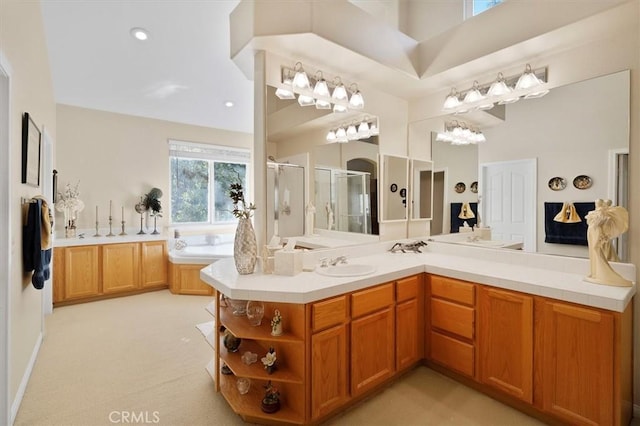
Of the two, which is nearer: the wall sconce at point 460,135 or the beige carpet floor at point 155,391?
the beige carpet floor at point 155,391

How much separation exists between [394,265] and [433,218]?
113 cm

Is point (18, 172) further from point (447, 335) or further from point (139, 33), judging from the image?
point (447, 335)

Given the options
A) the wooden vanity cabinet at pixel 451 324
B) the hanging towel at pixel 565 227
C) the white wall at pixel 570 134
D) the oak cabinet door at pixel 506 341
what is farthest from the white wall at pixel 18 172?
the hanging towel at pixel 565 227

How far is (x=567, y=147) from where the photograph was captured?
2.29 meters

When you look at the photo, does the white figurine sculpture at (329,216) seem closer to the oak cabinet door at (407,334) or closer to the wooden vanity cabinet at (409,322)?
the wooden vanity cabinet at (409,322)

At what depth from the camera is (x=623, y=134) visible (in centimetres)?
204

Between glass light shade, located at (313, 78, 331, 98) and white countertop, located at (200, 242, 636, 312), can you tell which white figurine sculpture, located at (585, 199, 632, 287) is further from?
glass light shade, located at (313, 78, 331, 98)

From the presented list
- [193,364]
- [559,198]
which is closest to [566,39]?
[559,198]

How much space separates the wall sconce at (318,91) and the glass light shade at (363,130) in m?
0.16

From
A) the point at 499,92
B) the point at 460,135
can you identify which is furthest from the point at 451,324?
the point at 499,92

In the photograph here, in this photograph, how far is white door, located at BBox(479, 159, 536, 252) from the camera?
8.19 feet

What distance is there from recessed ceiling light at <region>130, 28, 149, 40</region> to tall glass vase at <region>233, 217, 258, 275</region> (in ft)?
8.58

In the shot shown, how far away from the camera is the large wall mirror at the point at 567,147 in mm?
2059

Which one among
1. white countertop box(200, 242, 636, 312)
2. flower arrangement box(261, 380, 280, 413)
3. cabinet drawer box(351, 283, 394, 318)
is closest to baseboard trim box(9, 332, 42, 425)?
white countertop box(200, 242, 636, 312)
